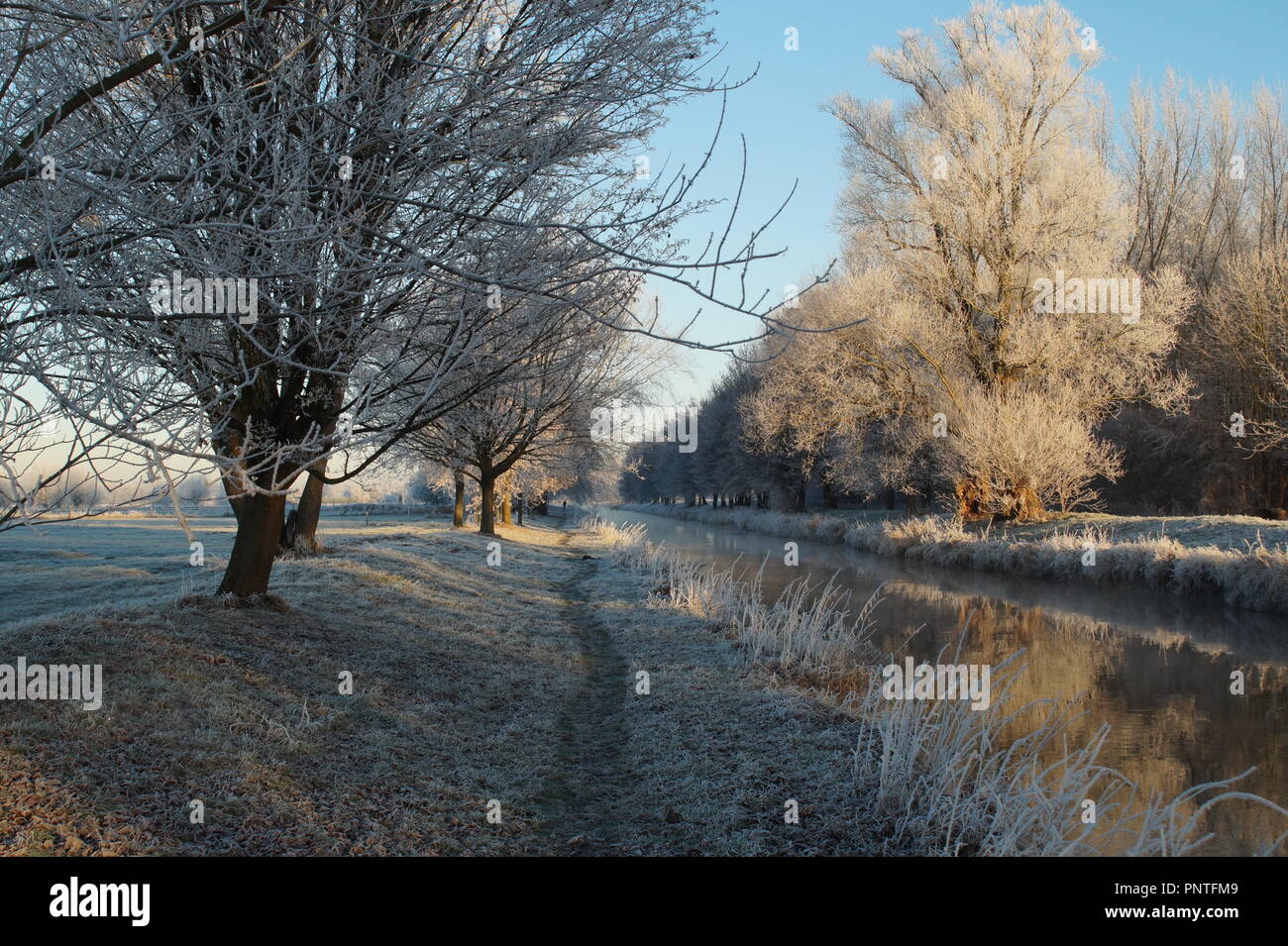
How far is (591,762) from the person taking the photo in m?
6.31

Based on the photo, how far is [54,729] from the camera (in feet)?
15.1

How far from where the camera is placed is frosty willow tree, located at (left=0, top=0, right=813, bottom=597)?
3434 millimetres

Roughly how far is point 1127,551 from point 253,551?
15.9m

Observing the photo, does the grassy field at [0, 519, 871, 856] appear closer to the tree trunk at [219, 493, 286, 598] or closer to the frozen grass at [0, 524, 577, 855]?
the frozen grass at [0, 524, 577, 855]

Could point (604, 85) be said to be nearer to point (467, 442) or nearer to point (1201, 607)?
point (1201, 607)

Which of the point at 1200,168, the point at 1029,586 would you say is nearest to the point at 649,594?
the point at 1029,586

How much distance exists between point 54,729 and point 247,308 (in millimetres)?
2515

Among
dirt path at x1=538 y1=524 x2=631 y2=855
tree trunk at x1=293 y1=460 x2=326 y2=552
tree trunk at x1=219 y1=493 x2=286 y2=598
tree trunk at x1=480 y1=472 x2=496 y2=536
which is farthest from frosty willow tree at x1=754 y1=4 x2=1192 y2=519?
tree trunk at x1=219 y1=493 x2=286 y2=598

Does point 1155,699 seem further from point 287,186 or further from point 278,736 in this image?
point 287,186

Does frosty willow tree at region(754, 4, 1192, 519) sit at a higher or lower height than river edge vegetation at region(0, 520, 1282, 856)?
higher

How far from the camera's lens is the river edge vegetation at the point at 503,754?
4301 millimetres

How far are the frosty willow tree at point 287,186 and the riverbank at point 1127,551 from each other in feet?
42.5

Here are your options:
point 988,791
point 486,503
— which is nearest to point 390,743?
point 988,791

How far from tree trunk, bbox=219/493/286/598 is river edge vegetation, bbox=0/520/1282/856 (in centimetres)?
32
